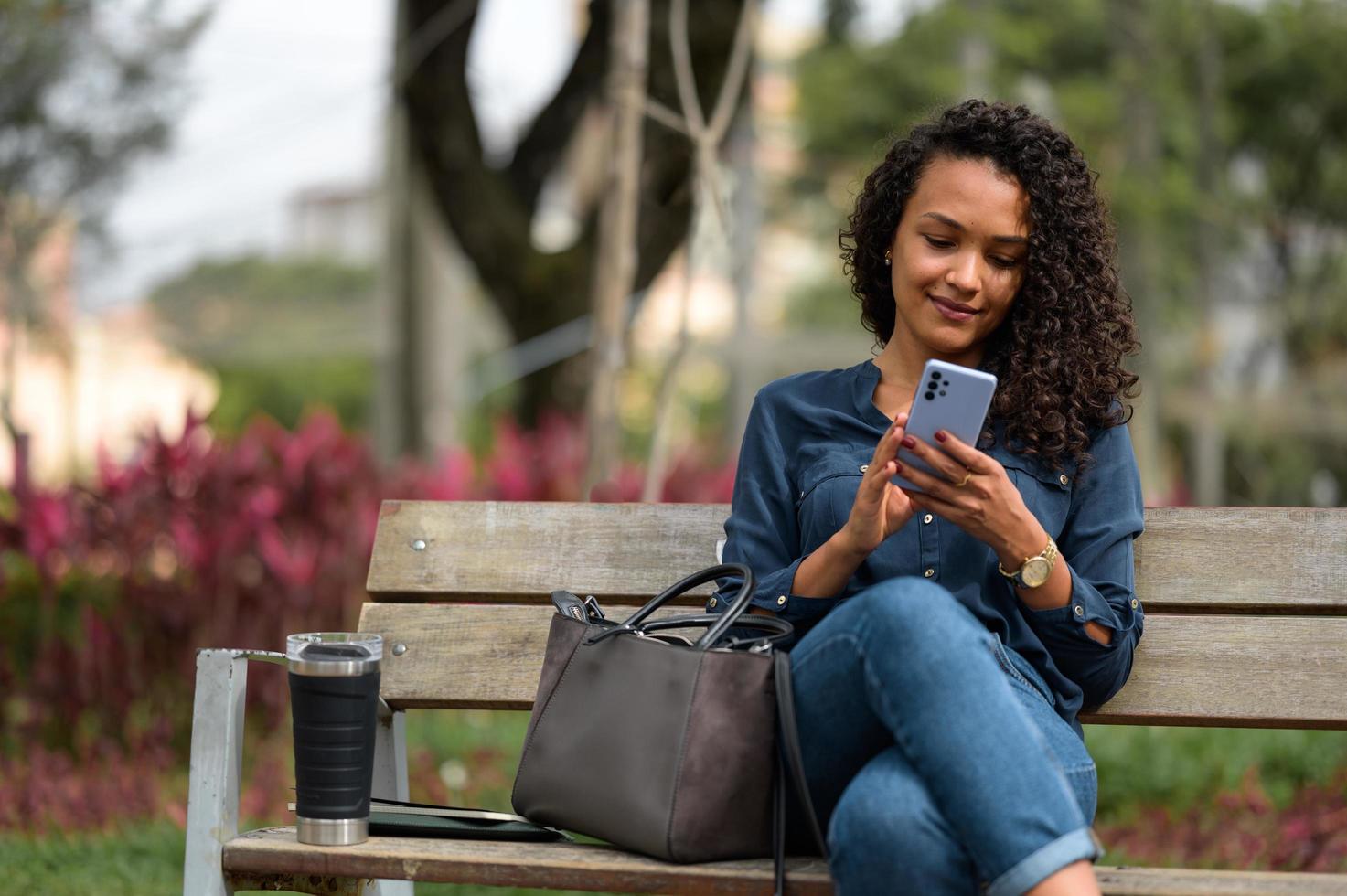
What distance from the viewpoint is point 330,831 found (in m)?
2.35

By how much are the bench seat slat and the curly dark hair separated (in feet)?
2.40

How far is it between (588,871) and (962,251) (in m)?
1.16

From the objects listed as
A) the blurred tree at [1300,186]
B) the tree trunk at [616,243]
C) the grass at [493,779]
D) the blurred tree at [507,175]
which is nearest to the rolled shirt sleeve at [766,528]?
the grass at [493,779]

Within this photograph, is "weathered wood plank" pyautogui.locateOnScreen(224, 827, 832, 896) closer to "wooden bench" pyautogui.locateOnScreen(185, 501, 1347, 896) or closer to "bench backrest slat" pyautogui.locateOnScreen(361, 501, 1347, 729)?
"wooden bench" pyautogui.locateOnScreen(185, 501, 1347, 896)

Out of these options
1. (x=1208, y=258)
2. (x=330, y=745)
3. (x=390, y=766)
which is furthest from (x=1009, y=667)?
(x=1208, y=258)

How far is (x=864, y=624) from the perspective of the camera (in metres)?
2.24

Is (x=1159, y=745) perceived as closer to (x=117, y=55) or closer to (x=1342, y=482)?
(x=117, y=55)

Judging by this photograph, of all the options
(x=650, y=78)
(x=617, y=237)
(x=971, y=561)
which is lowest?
(x=971, y=561)

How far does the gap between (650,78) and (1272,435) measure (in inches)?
394

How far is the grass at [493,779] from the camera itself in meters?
3.62

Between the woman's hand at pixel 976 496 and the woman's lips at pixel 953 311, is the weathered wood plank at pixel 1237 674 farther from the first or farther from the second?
the woman's lips at pixel 953 311

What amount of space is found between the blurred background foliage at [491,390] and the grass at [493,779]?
13 mm

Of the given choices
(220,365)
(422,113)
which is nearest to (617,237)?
(422,113)

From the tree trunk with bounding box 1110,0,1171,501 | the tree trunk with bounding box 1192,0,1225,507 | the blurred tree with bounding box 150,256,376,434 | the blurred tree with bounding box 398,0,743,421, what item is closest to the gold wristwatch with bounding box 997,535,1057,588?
the blurred tree with bounding box 398,0,743,421
